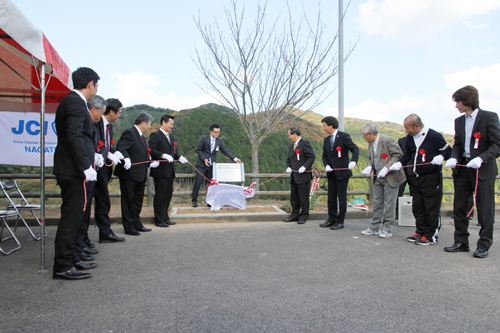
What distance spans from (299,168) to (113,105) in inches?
147

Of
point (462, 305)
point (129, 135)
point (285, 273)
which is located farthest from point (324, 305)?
point (129, 135)

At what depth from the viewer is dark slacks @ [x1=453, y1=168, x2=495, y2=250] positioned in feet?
14.6

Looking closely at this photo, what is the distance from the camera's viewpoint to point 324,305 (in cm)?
285

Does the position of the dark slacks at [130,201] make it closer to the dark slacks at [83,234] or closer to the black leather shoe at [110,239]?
the black leather shoe at [110,239]

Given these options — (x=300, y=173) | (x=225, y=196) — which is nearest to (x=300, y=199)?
(x=300, y=173)

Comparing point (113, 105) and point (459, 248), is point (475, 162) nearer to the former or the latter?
point (459, 248)

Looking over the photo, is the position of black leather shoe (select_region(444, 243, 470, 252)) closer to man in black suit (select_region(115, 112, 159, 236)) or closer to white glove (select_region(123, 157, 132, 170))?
man in black suit (select_region(115, 112, 159, 236))

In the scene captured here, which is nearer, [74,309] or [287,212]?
[74,309]

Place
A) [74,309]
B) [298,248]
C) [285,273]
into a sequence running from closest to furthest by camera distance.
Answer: [74,309] < [285,273] < [298,248]

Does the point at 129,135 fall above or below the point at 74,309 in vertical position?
above

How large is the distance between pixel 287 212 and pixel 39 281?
5.28 meters

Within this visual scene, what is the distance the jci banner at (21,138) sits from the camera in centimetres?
664

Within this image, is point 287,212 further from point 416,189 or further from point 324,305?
Answer: point 324,305

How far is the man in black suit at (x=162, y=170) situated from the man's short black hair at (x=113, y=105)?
1.23 meters
